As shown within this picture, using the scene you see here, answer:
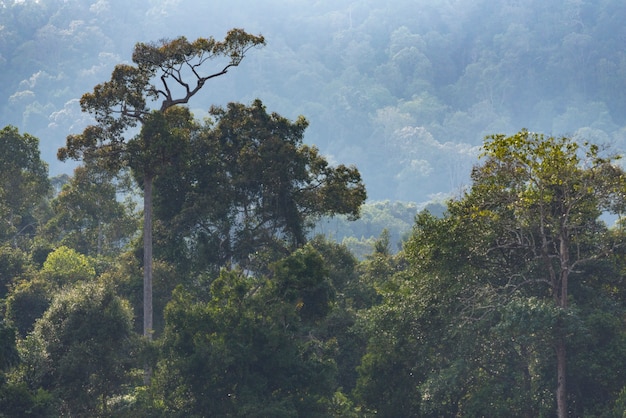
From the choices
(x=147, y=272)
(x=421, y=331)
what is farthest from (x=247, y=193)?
(x=421, y=331)

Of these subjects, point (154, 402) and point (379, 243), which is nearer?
point (154, 402)

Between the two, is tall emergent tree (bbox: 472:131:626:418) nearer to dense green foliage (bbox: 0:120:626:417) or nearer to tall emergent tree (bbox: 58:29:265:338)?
dense green foliage (bbox: 0:120:626:417)

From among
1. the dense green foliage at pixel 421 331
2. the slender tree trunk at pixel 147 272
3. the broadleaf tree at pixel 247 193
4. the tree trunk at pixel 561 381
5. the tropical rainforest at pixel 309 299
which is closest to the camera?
the dense green foliage at pixel 421 331

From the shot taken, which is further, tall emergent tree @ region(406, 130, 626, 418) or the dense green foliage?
tall emergent tree @ region(406, 130, 626, 418)

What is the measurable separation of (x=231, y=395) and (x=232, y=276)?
4081 millimetres

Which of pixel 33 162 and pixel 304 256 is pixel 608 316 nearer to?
pixel 304 256

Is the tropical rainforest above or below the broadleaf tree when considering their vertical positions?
below

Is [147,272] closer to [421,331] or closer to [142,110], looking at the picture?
[142,110]

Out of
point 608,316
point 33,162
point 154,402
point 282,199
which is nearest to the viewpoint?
point 154,402

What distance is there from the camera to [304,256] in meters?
36.1

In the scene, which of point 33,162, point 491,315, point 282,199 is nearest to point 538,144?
point 491,315

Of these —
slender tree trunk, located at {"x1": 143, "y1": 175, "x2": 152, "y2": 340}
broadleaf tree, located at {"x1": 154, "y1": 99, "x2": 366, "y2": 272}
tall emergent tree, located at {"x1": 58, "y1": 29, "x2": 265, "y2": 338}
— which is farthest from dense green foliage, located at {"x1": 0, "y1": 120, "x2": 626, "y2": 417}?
slender tree trunk, located at {"x1": 143, "y1": 175, "x2": 152, "y2": 340}

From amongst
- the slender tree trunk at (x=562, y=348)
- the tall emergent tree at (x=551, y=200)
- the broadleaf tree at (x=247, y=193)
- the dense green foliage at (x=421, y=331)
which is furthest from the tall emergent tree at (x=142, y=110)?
the slender tree trunk at (x=562, y=348)

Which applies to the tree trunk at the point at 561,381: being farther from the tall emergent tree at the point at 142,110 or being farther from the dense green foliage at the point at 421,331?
the tall emergent tree at the point at 142,110
